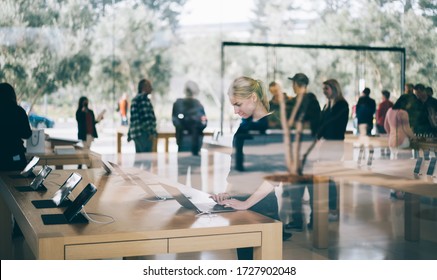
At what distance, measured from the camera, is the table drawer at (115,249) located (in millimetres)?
2027

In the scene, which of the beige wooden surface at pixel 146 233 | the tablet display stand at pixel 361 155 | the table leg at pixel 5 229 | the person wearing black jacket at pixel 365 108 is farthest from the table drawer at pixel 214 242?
the person wearing black jacket at pixel 365 108

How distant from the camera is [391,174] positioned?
4605mm

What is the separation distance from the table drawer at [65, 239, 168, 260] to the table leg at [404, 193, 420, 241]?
9.19 feet

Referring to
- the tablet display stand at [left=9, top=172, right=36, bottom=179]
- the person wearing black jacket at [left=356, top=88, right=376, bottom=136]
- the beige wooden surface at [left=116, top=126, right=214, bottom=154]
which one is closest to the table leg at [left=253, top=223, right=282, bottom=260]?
the tablet display stand at [left=9, top=172, right=36, bottom=179]

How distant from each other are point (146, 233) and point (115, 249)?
11 centimetres

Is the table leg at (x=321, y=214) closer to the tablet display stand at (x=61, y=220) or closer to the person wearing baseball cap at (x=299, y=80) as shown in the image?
the tablet display stand at (x=61, y=220)

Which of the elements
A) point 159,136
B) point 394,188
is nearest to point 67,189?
point 394,188

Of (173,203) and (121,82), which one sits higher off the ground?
(121,82)

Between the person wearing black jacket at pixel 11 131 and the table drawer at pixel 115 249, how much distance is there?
204 cm

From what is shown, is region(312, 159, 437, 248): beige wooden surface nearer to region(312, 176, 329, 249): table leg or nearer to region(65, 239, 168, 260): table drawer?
region(312, 176, 329, 249): table leg

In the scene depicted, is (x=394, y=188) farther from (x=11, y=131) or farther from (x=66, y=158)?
(x=11, y=131)

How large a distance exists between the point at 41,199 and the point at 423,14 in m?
5.32

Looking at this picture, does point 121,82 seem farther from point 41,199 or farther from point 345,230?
point 41,199
